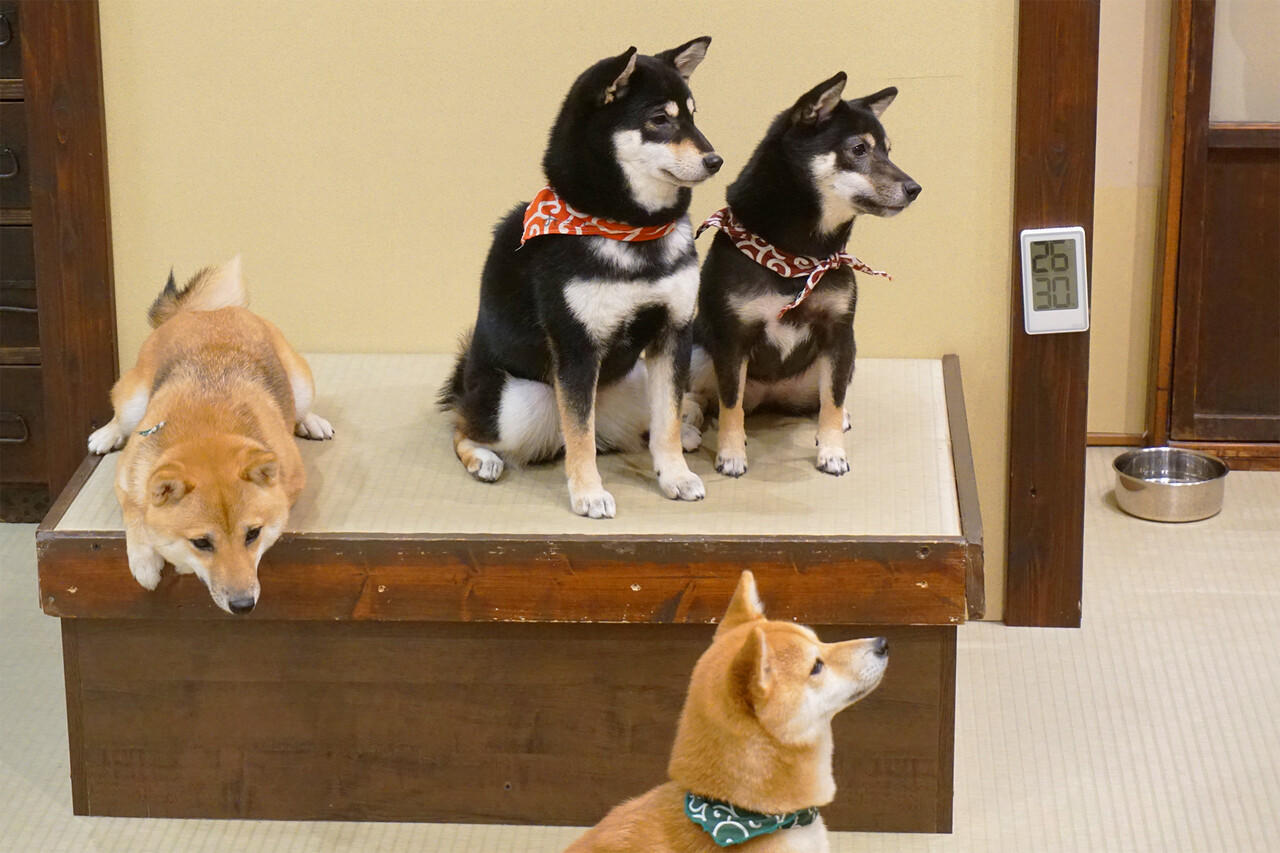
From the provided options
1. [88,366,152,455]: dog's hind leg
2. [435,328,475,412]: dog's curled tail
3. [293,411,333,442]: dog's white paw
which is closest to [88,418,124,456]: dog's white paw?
[88,366,152,455]: dog's hind leg

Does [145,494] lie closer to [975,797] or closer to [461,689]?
[461,689]

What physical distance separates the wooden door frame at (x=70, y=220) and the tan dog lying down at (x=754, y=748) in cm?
164

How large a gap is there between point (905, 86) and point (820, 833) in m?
1.45

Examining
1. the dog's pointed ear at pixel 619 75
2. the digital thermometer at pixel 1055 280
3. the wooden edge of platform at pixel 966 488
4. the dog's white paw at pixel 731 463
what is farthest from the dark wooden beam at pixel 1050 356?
the dog's pointed ear at pixel 619 75

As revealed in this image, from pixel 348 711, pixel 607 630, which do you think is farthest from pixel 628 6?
pixel 348 711

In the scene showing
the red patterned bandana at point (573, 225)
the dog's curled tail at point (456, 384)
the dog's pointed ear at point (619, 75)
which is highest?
the dog's pointed ear at point (619, 75)

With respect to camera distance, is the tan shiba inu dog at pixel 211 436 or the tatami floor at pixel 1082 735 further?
the tatami floor at pixel 1082 735

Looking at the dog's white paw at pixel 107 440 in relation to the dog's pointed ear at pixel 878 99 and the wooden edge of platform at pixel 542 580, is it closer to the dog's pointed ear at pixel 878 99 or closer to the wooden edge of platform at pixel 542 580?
the wooden edge of platform at pixel 542 580

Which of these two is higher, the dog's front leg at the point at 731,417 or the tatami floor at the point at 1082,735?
the dog's front leg at the point at 731,417

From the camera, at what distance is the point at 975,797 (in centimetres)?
220

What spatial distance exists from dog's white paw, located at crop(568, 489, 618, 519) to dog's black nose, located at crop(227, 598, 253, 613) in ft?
1.64

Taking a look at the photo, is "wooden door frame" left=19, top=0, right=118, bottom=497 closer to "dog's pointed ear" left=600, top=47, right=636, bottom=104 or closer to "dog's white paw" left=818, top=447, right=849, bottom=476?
"dog's pointed ear" left=600, top=47, right=636, bottom=104

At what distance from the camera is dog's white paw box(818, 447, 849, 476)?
89.4 inches

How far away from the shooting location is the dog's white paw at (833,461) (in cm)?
227
